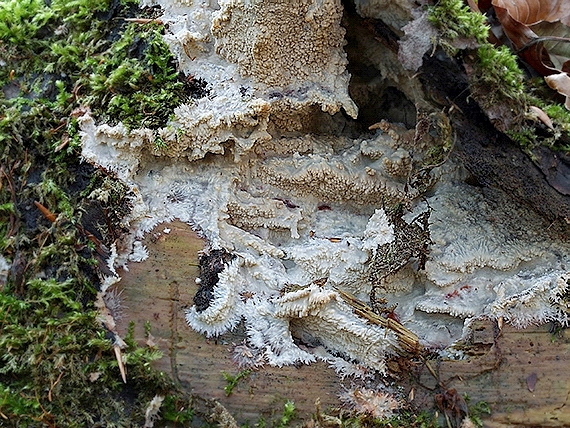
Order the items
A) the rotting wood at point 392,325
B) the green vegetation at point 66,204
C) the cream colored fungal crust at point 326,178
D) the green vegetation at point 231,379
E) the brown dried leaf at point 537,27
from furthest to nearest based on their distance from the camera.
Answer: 1. the cream colored fungal crust at point 326,178
2. the brown dried leaf at point 537,27
3. the rotting wood at point 392,325
4. the green vegetation at point 231,379
5. the green vegetation at point 66,204

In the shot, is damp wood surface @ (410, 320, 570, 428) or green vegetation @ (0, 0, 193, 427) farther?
damp wood surface @ (410, 320, 570, 428)

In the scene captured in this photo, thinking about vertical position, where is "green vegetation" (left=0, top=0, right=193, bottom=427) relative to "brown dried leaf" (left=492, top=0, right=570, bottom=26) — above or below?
below

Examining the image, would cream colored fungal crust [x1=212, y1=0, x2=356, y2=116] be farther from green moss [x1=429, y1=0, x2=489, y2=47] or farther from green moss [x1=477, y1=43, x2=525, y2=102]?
green moss [x1=477, y1=43, x2=525, y2=102]

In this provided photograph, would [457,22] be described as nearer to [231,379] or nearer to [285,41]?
[285,41]

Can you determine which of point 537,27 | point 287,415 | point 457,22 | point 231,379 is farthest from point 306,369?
point 537,27

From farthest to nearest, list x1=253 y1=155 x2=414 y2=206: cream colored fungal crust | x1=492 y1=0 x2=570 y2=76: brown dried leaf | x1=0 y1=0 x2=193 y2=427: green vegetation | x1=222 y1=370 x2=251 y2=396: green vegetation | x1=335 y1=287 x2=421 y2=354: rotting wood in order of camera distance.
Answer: x1=253 y1=155 x2=414 y2=206: cream colored fungal crust < x1=492 y1=0 x2=570 y2=76: brown dried leaf < x1=335 y1=287 x2=421 y2=354: rotting wood < x1=222 y1=370 x2=251 y2=396: green vegetation < x1=0 y1=0 x2=193 y2=427: green vegetation

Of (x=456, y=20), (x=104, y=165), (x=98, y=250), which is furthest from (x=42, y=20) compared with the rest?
(x=456, y=20)

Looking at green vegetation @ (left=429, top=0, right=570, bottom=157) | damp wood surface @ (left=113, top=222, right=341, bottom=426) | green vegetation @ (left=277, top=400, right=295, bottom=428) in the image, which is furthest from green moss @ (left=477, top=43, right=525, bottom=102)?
green vegetation @ (left=277, top=400, right=295, bottom=428)

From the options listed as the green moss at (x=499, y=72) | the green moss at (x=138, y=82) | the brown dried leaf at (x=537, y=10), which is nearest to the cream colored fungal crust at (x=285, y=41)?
the green moss at (x=138, y=82)

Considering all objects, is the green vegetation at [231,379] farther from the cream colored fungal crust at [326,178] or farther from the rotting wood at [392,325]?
the cream colored fungal crust at [326,178]

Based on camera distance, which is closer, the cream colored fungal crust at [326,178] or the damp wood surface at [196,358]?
the damp wood surface at [196,358]

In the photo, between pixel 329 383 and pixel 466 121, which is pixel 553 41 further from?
pixel 329 383
